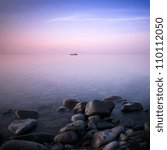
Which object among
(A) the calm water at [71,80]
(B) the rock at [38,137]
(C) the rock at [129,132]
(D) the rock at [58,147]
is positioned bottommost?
(D) the rock at [58,147]

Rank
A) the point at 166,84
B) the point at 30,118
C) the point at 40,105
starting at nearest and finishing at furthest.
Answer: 1. the point at 166,84
2. the point at 30,118
3. the point at 40,105

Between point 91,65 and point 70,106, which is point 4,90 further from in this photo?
point 91,65

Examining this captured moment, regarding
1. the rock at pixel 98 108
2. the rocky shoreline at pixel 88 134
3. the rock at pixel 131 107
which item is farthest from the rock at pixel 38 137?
the rock at pixel 131 107

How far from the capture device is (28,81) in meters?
2.77

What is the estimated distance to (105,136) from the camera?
4.68ft

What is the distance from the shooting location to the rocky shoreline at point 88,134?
4.52 ft

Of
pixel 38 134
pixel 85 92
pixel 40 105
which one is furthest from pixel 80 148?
pixel 85 92

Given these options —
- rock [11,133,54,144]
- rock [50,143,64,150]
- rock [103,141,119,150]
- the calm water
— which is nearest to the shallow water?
the calm water

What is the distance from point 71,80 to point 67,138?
1318mm

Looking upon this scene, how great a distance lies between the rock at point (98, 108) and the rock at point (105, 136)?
0.25m

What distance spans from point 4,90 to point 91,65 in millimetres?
1000

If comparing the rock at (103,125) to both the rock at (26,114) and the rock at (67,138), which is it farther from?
the rock at (26,114)

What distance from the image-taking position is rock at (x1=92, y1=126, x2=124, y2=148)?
1.40 metres

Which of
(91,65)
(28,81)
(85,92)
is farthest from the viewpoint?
(91,65)
